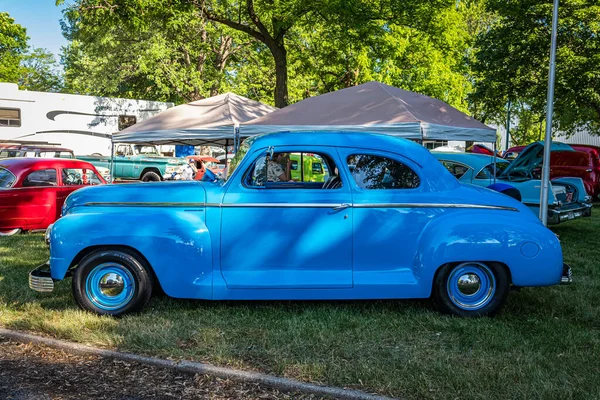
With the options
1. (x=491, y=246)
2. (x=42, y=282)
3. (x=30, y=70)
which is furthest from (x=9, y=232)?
(x=30, y=70)

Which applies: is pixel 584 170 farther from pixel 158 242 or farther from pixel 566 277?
pixel 158 242

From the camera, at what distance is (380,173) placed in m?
5.29

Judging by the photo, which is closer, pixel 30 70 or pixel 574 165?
pixel 574 165

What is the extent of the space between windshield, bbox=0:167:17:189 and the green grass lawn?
4.32 meters

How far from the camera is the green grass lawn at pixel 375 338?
12.5ft

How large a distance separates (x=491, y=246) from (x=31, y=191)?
8.41 meters

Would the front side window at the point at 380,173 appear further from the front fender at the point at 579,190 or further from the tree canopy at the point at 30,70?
the tree canopy at the point at 30,70

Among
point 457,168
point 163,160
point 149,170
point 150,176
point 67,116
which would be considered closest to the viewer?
point 457,168

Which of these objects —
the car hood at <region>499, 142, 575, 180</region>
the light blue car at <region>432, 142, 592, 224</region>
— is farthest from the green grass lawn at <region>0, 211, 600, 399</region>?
the car hood at <region>499, 142, 575, 180</region>

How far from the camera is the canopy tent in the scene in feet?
31.9

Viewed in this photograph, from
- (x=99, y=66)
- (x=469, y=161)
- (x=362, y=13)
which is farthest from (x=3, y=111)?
(x=469, y=161)

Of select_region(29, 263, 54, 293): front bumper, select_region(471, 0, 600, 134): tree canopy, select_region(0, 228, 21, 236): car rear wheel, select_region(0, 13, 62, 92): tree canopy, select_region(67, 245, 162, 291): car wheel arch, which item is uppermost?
select_region(0, 13, 62, 92): tree canopy

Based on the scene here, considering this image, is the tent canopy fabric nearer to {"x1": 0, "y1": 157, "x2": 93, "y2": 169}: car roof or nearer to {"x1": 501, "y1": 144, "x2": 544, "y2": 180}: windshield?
{"x1": 0, "y1": 157, "x2": 93, "y2": 169}: car roof

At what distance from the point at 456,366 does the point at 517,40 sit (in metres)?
18.2
